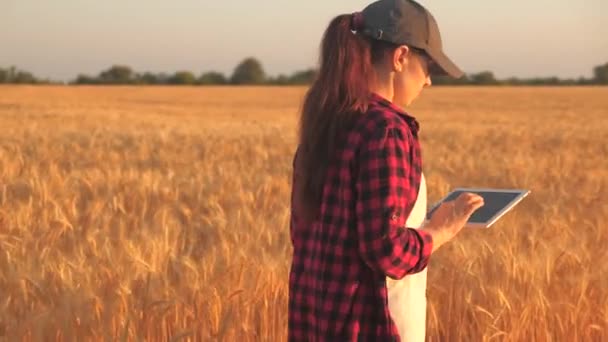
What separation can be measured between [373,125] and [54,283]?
5.63ft

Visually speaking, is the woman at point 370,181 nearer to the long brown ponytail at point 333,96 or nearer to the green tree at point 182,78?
Answer: the long brown ponytail at point 333,96

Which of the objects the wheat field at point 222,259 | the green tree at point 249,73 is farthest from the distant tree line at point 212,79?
the wheat field at point 222,259

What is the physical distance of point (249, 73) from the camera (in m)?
59.5

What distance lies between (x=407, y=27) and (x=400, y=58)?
0.19 ft

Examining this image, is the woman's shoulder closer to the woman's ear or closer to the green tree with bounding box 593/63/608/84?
the woman's ear

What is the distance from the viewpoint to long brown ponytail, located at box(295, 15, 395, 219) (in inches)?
71.5

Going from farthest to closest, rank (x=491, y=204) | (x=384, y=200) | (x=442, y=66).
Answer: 1. (x=491, y=204)
2. (x=442, y=66)
3. (x=384, y=200)

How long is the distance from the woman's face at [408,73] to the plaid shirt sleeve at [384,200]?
0.39ft

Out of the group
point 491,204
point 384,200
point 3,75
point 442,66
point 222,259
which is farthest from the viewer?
point 3,75

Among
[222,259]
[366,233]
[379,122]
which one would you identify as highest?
[379,122]

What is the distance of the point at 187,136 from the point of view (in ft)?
40.6

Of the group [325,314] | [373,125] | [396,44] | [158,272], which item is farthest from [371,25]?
[158,272]

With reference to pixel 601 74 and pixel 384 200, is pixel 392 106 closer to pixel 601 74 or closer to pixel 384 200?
pixel 384 200

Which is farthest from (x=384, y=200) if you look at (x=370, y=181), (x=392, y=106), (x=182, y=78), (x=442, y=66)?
(x=182, y=78)
